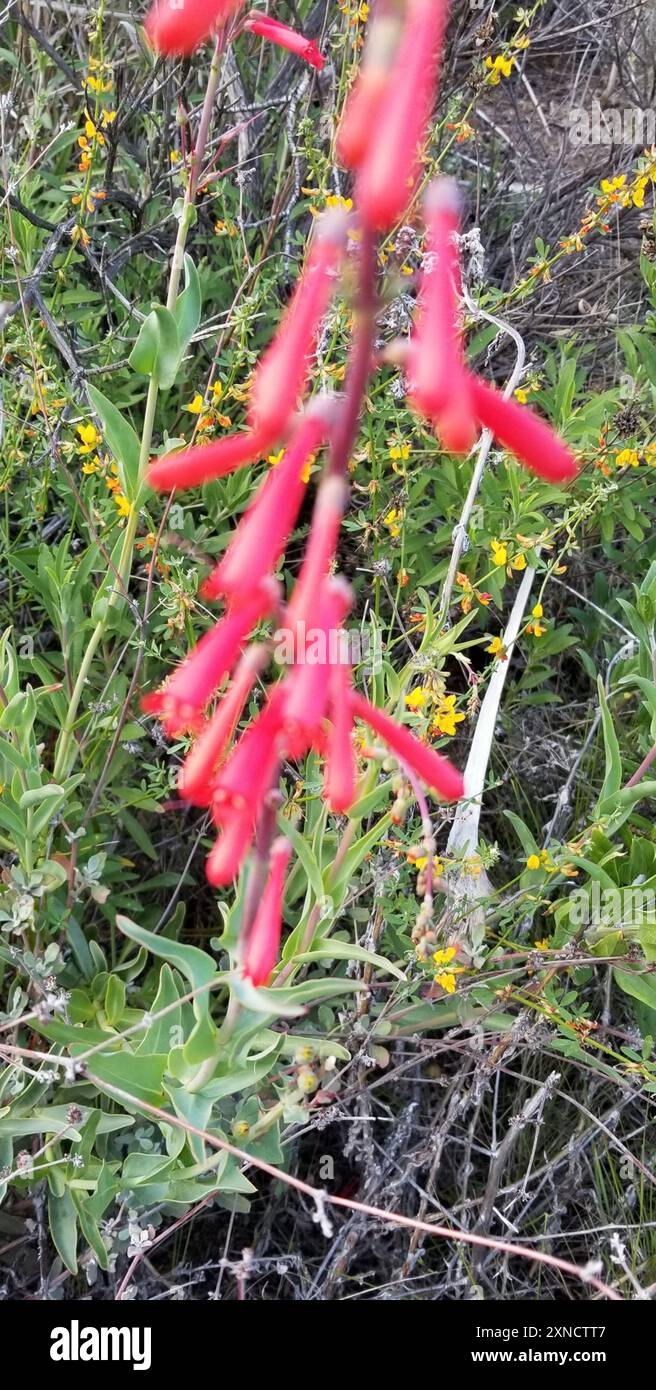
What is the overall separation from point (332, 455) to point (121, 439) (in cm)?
88

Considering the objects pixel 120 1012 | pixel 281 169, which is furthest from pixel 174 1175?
pixel 281 169

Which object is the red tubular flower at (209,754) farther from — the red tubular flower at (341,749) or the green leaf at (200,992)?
the green leaf at (200,992)

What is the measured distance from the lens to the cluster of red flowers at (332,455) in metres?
0.97

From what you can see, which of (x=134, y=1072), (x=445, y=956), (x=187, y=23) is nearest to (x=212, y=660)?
(x=187, y=23)

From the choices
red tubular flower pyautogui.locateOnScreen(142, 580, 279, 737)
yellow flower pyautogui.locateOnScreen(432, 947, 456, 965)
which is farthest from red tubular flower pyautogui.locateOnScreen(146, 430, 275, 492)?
yellow flower pyautogui.locateOnScreen(432, 947, 456, 965)

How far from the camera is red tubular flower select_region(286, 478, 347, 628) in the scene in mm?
1116

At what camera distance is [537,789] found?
304 cm

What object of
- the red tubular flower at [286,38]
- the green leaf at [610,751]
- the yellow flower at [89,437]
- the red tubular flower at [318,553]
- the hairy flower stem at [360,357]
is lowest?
the red tubular flower at [318,553]

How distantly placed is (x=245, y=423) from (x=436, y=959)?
1567 mm

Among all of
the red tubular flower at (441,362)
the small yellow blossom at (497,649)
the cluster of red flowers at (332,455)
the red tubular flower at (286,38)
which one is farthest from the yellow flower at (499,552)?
the red tubular flower at (441,362)

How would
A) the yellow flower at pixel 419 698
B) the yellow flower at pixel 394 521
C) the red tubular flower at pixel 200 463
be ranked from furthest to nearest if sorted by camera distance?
the yellow flower at pixel 394 521
the yellow flower at pixel 419 698
the red tubular flower at pixel 200 463

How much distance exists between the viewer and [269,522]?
111 centimetres

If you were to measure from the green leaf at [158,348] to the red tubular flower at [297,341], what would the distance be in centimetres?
72
